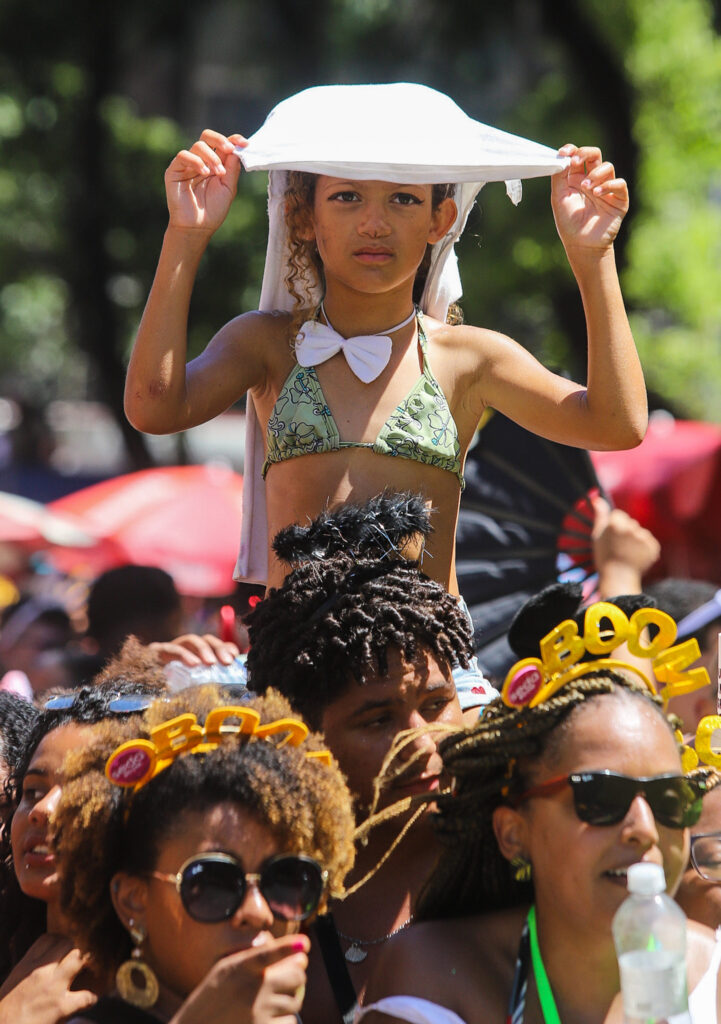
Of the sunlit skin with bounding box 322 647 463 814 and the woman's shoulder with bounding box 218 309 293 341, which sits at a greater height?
the woman's shoulder with bounding box 218 309 293 341

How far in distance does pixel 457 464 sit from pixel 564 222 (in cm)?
63

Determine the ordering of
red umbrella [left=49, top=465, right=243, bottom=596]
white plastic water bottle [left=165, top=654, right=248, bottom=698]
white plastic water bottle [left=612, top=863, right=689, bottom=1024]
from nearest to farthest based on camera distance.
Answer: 1. white plastic water bottle [left=612, top=863, right=689, bottom=1024]
2. white plastic water bottle [left=165, top=654, right=248, bottom=698]
3. red umbrella [left=49, top=465, right=243, bottom=596]

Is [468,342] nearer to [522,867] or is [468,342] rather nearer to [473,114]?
[522,867]

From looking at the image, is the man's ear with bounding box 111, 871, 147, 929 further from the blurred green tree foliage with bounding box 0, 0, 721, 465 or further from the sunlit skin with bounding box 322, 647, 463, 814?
the blurred green tree foliage with bounding box 0, 0, 721, 465

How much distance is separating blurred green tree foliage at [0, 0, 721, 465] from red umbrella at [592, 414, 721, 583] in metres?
3.17

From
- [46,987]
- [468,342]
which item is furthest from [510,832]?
[468,342]

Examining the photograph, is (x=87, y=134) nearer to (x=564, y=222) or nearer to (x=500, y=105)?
(x=500, y=105)

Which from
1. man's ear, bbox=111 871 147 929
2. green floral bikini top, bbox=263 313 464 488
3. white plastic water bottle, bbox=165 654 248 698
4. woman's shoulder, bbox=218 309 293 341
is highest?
woman's shoulder, bbox=218 309 293 341

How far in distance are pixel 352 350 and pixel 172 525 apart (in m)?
6.35

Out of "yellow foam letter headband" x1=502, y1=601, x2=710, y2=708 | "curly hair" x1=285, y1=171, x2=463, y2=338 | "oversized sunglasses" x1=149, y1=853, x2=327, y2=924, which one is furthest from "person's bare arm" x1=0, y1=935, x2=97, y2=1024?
"curly hair" x1=285, y1=171, x2=463, y2=338

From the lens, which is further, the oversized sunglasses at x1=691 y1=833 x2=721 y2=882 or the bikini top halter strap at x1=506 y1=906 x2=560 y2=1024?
the oversized sunglasses at x1=691 y1=833 x2=721 y2=882

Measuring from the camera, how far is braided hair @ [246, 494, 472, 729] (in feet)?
9.83

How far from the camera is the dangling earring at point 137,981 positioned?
239 cm

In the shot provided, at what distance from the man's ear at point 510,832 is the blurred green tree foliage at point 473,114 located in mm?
9754
